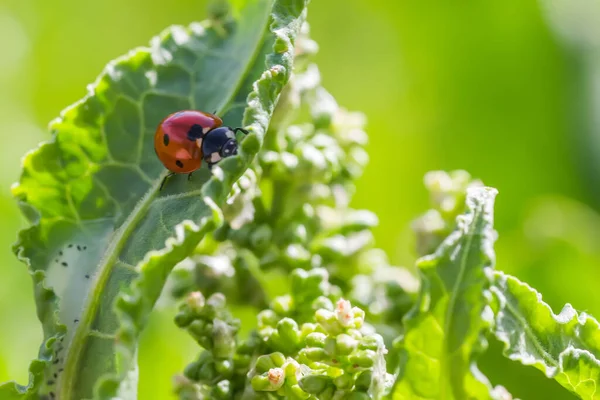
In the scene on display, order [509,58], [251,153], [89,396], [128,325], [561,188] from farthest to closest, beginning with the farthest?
[509,58]
[561,188]
[89,396]
[251,153]
[128,325]

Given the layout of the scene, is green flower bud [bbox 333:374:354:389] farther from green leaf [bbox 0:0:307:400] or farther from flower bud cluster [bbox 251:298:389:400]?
green leaf [bbox 0:0:307:400]

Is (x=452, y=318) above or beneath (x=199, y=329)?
beneath

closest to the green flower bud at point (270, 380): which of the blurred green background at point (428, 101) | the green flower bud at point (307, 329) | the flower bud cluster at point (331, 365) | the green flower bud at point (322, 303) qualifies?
the flower bud cluster at point (331, 365)

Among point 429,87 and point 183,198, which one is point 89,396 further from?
point 429,87

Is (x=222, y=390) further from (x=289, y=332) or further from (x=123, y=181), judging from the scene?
(x=123, y=181)

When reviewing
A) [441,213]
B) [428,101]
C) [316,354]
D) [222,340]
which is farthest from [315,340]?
[428,101]

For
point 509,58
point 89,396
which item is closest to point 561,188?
point 509,58

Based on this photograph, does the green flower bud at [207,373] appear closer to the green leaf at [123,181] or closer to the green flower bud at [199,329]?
the green flower bud at [199,329]
